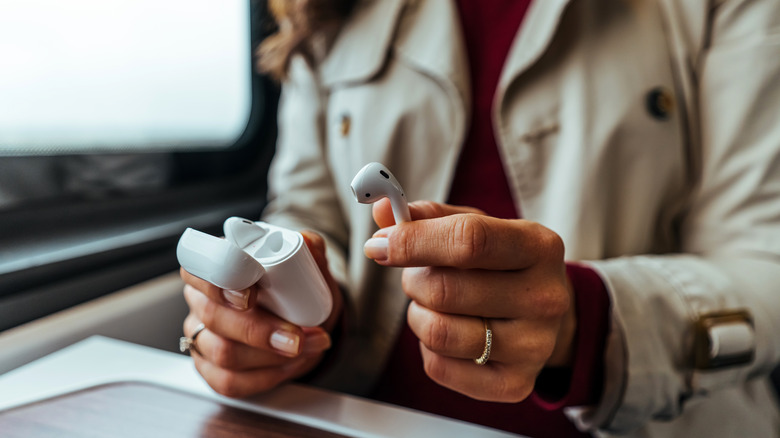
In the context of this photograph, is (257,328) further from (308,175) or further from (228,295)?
(308,175)

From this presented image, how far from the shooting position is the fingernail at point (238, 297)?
0.93 feet

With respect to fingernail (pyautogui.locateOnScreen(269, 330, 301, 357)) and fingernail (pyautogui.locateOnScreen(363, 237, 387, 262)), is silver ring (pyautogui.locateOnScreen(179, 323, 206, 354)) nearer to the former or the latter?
fingernail (pyautogui.locateOnScreen(269, 330, 301, 357))

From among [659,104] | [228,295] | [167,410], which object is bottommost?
[167,410]

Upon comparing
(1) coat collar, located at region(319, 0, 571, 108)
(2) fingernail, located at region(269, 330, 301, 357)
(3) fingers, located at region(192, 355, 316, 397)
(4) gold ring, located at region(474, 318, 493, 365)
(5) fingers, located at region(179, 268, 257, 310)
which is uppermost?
(1) coat collar, located at region(319, 0, 571, 108)

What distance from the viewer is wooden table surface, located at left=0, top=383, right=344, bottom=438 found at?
0.31 metres

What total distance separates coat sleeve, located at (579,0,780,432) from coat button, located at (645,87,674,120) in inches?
1.7

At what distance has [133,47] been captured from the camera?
0.73 meters

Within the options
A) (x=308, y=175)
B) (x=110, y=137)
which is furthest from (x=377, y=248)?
(x=110, y=137)

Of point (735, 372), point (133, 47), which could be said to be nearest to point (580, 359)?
point (735, 372)

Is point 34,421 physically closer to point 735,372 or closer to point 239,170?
point 735,372

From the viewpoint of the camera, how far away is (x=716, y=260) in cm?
45

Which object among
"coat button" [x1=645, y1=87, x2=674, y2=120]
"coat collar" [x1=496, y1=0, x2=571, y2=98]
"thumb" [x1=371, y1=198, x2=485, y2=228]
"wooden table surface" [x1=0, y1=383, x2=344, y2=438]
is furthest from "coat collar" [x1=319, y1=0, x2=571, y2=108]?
"wooden table surface" [x1=0, y1=383, x2=344, y2=438]

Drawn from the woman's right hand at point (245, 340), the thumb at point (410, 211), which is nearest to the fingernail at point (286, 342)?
the woman's right hand at point (245, 340)

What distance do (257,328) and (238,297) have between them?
0.15ft
